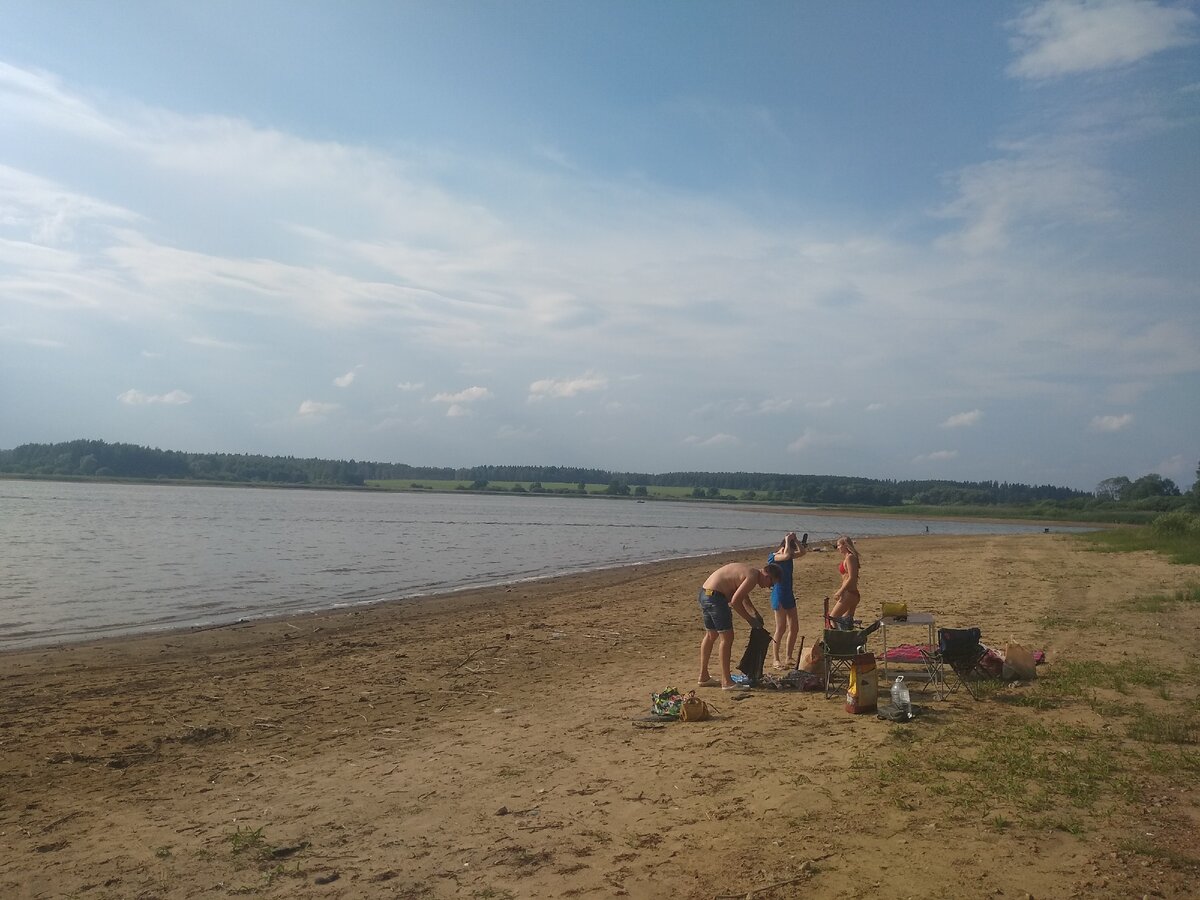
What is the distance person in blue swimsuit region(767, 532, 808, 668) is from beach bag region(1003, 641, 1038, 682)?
2.41 metres

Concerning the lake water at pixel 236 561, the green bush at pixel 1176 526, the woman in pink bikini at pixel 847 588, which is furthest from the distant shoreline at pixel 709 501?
the woman in pink bikini at pixel 847 588

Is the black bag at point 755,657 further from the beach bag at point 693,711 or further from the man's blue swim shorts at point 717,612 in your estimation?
the beach bag at point 693,711

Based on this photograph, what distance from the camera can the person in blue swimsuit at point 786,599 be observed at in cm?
980

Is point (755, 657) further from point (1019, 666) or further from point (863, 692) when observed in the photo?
point (1019, 666)

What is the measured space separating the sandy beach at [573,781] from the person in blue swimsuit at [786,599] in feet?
4.15

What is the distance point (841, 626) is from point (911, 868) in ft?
17.4

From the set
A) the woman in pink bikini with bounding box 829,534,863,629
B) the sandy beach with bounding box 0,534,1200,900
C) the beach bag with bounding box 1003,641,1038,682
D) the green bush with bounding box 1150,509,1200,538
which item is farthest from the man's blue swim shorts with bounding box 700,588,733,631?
the green bush with bounding box 1150,509,1200,538

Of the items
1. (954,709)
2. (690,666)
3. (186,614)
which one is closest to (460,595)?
(186,614)

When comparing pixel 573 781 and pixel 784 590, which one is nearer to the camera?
pixel 573 781

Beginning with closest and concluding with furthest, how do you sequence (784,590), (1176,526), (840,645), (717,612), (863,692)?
(863,692), (840,645), (717,612), (784,590), (1176,526)

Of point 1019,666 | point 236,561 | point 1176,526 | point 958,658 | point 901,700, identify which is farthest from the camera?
point 1176,526

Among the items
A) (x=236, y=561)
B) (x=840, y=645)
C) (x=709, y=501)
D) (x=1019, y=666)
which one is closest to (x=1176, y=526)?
(x=1019, y=666)

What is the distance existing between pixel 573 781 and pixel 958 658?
4279 mm

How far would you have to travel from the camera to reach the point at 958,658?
324 inches
